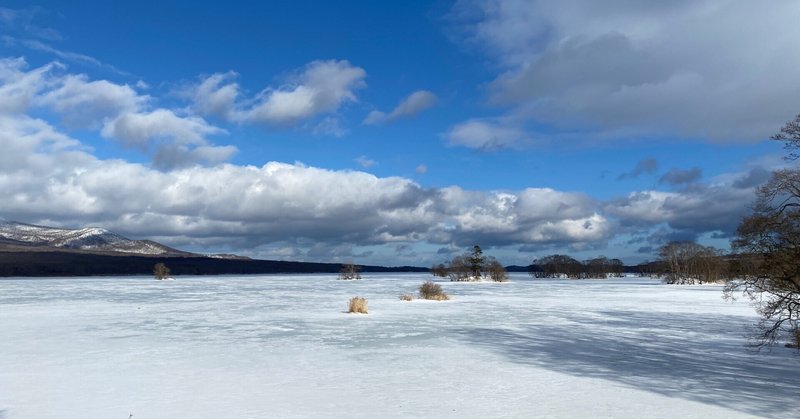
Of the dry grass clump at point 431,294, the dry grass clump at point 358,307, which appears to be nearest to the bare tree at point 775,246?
the dry grass clump at point 358,307

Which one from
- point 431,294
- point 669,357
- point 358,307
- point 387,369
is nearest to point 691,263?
point 431,294

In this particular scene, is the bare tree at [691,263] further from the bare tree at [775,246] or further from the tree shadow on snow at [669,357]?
the bare tree at [775,246]

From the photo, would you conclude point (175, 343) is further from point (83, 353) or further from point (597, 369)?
point (597, 369)

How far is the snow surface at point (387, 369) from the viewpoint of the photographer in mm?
7605

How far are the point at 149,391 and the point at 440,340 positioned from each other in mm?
7732

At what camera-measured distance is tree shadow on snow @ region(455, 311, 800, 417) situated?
332 inches

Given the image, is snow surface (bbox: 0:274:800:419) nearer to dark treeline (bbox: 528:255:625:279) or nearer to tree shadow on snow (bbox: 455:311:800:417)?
tree shadow on snow (bbox: 455:311:800:417)

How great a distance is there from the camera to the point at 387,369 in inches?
412

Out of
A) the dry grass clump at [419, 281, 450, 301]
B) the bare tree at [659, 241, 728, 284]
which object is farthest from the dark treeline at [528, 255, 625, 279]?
the dry grass clump at [419, 281, 450, 301]

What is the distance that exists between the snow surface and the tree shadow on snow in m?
0.04

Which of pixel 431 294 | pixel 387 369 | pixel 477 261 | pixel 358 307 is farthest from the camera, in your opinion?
pixel 477 261

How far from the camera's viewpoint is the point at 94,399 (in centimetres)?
802

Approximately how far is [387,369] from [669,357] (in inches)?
239

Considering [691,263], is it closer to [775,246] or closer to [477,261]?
[477,261]
